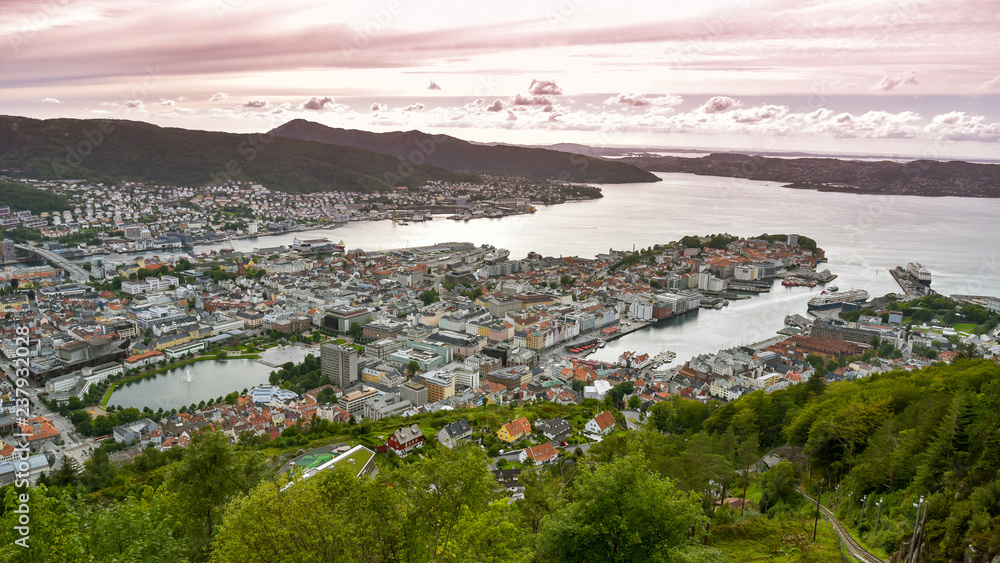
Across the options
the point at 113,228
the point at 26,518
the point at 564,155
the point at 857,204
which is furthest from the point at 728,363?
the point at 564,155

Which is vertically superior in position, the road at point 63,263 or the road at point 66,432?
the road at point 63,263

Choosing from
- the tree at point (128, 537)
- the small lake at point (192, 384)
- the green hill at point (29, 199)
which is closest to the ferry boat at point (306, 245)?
the small lake at point (192, 384)

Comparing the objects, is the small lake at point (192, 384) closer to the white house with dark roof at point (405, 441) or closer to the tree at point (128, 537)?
the white house with dark roof at point (405, 441)

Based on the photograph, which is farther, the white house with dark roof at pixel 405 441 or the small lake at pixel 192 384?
the small lake at pixel 192 384

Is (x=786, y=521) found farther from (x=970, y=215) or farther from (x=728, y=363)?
(x=970, y=215)

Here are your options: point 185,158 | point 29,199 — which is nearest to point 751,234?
point 29,199

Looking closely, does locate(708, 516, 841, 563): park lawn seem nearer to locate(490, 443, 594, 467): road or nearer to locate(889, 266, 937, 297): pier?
locate(490, 443, 594, 467): road
